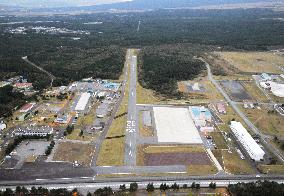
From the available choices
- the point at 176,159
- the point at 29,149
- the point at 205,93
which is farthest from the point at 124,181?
the point at 205,93

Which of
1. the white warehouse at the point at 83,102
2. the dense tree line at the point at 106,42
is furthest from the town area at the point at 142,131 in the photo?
the dense tree line at the point at 106,42

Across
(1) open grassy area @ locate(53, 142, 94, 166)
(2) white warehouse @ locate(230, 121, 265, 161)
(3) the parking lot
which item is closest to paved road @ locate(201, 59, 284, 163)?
(2) white warehouse @ locate(230, 121, 265, 161)

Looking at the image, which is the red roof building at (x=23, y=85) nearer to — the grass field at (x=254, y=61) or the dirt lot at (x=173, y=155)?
the dirt lot at (x=173, y=155)

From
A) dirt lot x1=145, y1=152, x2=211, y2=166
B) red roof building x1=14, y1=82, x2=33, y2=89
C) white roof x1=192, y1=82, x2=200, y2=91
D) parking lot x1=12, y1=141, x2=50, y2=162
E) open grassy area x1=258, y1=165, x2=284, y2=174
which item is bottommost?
open grassy area x1=258, y1=165, x2=284, y2=174

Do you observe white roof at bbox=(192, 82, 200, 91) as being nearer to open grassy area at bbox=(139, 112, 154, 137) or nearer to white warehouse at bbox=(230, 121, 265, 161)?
white warehouse at bbox=(230, 121, 265, 161)

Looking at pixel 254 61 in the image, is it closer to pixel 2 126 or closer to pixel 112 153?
pixel 112 153

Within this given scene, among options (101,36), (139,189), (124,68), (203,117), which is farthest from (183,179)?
(101,36)

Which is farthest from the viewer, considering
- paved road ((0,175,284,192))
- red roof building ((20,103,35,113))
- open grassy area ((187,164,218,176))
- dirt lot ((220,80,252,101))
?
dirt lot ((220,80,252,101))
